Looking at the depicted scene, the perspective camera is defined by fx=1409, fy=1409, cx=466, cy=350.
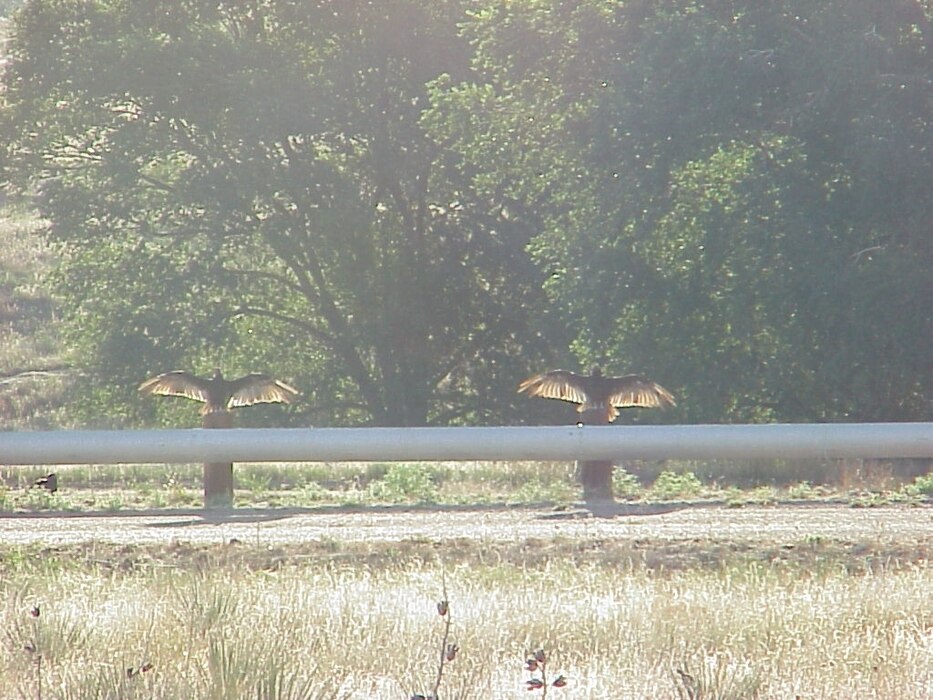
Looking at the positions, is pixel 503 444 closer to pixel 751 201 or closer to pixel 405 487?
pixel 405 487

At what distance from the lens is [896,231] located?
17375 millimetres

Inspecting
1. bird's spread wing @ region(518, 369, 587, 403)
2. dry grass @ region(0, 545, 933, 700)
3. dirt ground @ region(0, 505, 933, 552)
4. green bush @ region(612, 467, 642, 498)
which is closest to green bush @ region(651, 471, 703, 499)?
green bush @ region(612, 467, 642, 498)

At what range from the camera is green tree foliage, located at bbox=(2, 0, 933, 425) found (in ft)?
57.0

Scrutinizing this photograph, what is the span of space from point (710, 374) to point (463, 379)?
26.1 ft

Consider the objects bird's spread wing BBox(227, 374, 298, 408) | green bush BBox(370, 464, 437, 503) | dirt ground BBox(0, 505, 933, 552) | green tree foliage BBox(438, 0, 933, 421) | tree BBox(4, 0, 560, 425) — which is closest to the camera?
dirt ground BBox(0, 505, 933, 552)

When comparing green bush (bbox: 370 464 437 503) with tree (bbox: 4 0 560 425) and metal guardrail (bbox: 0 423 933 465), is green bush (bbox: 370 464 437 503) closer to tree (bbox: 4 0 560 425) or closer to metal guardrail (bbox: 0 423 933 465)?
metal guardrail (bbox: 0 423 933 465)

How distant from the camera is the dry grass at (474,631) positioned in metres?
5.20

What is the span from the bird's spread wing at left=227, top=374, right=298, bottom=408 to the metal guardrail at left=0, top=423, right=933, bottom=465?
2409 mm

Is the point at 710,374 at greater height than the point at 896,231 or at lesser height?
lesser

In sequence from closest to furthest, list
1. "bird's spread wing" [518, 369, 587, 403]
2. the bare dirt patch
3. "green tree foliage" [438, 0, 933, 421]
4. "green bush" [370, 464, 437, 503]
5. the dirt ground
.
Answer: the bare dirt patch → the dirt ground → "bird's spread wing" [518, 369, 587, 403] → "green bush" [370, 464, 437, 503] → "green tree foliage" [438, 0, 933, 421]

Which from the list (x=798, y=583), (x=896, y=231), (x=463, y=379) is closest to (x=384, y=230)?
(x=463, y=379)

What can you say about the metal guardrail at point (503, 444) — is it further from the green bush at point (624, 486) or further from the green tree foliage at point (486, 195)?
the green tree foliage at point (486, 195)

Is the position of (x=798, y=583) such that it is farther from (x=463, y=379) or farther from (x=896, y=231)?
(x=463, y=379)

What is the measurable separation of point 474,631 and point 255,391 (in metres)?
5.49
